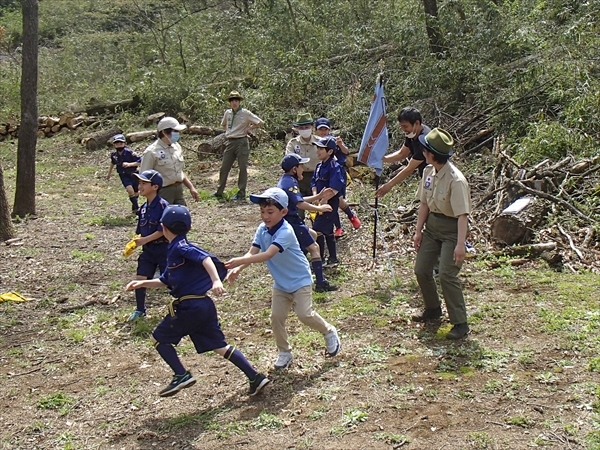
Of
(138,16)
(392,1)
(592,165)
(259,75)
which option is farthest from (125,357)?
(138,16)

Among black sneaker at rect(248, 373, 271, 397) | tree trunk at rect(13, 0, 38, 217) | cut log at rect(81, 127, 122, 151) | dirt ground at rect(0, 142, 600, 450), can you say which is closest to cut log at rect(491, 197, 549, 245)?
dirt ground at rect(0, 142, 600, 450)

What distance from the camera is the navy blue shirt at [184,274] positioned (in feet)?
17.5

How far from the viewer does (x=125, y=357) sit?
665 centimetres

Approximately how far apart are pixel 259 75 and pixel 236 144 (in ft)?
18.4

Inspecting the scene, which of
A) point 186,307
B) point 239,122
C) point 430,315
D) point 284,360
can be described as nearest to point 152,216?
point 186,307

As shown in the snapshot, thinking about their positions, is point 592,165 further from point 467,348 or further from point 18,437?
point 18,437

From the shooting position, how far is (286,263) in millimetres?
5754

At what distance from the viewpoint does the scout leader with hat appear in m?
9.19

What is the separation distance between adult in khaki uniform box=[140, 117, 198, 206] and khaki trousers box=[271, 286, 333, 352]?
3443 millimetres

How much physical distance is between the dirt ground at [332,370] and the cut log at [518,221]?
2.31ft

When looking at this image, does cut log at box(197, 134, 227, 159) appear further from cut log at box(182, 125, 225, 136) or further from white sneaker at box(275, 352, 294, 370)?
white sneaker at box(275, 352, 294, 370)

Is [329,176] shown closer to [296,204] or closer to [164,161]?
[296,204]

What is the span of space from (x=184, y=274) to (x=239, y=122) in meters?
8.13

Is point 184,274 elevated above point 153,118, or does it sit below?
below
